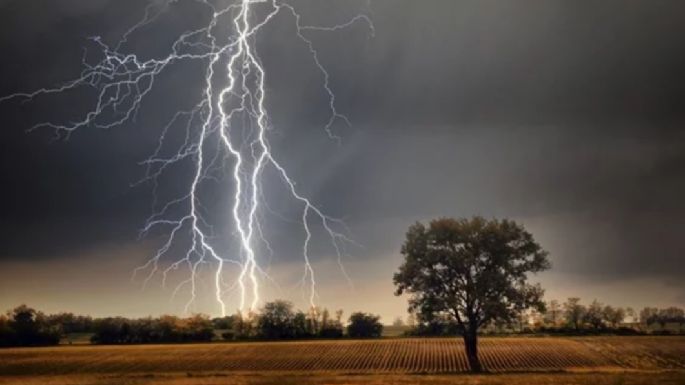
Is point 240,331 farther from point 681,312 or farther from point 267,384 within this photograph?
point 681,312

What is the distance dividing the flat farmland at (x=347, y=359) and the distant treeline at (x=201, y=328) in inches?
324

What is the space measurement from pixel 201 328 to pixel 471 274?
41171 mm

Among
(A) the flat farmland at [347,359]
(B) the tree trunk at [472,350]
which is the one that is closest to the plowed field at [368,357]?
(A) the flat farmland at [347,359]

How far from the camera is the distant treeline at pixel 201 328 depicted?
68875mm

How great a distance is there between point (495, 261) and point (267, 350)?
24.8 metres

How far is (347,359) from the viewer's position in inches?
1829


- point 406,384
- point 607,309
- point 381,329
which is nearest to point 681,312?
point 607,309

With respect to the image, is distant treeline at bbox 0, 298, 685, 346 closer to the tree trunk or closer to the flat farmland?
the flat farmland

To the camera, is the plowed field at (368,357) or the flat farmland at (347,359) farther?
the plowed field at (368,357)

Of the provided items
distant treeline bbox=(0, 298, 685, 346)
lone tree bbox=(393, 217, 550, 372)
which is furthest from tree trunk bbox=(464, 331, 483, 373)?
distant treeline bbox=(0, 298, 685, 346)

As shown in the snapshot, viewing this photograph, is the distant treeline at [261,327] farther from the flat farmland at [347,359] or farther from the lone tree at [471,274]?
the lone tree at [471,274]

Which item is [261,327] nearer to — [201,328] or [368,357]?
[201,328]

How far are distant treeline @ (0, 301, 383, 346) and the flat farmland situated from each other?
824 centimetres

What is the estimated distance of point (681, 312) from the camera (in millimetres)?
95250
